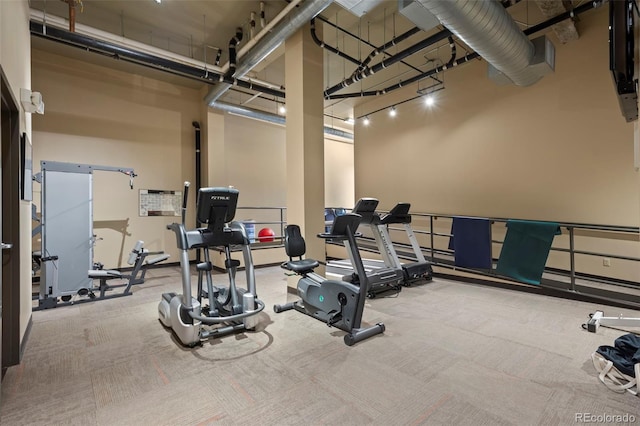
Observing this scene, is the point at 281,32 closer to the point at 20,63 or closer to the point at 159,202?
the point at 20,63

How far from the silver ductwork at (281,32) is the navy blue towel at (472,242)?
377cm

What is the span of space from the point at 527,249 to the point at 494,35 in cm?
284

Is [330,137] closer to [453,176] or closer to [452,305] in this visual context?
[453,176]

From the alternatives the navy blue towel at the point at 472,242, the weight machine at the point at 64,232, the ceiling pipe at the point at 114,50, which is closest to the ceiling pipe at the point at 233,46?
the ceiling pipe at the point at 114,50

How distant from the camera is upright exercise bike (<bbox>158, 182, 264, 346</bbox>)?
2.87m

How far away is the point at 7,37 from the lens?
2248 millimetres

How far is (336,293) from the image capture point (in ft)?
10.6

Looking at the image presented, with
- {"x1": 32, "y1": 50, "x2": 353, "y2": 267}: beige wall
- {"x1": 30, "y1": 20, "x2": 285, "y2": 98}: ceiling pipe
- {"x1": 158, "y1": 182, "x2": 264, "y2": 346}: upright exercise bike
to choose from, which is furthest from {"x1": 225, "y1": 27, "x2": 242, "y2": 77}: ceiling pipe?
{"x1": 158, "y1": 182, "x2": 264, "y2": 346}: upright exercise bike

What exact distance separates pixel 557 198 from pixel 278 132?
264 inches

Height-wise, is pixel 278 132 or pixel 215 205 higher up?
pixel 278 132

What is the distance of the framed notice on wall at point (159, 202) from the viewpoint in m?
6.56

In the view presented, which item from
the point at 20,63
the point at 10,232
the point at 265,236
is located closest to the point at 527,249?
the point at 265,236

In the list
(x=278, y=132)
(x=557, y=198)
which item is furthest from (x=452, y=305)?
(x=278, y=132)

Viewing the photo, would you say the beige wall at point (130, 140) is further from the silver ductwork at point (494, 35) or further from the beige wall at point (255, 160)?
the silver ductwork at point (494, 35)
